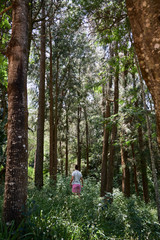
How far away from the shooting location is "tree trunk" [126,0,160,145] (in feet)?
5.57

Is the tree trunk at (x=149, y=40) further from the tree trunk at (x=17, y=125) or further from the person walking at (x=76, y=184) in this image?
the person walking at (x=76, y=184)

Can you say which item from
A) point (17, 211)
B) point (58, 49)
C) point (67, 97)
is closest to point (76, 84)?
point (67, 97)

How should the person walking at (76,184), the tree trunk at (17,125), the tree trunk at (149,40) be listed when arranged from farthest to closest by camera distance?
the person walking at (76,184), the tree trunk at (17,125), the tree trunk at (149,40)

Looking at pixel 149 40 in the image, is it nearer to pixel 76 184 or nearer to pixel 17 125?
pixel 17 125

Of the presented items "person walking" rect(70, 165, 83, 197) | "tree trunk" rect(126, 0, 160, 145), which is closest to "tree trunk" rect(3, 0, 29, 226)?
"tree trunk" rect(126, 0, 160, 145)

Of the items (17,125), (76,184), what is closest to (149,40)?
(17,125)

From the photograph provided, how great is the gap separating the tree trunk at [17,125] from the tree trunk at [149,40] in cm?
256

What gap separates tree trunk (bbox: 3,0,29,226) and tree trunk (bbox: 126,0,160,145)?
2556 mm

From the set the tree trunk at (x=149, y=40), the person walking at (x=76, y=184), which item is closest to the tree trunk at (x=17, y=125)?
the tree trunk at (x=149, y=40)

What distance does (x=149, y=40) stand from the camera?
68.5 inches

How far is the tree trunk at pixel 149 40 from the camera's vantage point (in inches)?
66.8

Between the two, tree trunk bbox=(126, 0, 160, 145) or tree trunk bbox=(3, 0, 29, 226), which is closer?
tree trunk bbox=(126, 0, 160, 145)

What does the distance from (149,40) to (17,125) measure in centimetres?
271

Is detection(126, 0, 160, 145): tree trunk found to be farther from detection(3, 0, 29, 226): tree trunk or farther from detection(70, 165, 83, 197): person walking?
detection(70, 165, 83, 197): person walking
